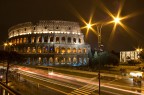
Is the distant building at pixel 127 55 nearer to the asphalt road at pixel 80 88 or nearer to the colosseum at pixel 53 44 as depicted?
the colosseum at pixel 53 44

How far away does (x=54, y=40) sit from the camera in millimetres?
99125

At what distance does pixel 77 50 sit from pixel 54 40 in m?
11.4

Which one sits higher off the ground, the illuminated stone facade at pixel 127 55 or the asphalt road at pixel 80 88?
the illuminated stone facade at pixel 127 55

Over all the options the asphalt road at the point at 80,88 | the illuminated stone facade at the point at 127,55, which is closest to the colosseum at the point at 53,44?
the illuminated stone facade at the point at 127,55

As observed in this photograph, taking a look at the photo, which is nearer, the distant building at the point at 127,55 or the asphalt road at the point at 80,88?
the asphalt road at the point at 80,88

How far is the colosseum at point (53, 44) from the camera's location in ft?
320

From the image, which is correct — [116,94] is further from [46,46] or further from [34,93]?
[46,46]

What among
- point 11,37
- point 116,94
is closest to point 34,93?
point 116,94

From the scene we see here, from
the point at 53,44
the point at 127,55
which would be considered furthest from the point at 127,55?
the point at 53,44

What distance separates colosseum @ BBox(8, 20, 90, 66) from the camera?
97562mm

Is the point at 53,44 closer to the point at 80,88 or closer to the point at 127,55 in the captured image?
the point at 127,55

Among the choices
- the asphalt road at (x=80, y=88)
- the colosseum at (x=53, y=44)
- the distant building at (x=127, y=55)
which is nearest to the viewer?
the asphalt road at (x=80, y=88)

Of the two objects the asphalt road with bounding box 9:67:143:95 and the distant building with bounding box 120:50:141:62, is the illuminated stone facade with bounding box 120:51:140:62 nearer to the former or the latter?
the distant building with bounding box 120:50:141:62

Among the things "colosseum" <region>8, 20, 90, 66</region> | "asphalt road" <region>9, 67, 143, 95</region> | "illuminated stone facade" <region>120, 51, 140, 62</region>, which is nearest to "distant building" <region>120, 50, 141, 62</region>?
"illuminated stone facade" <region>120, 51, 140, 62</region>
